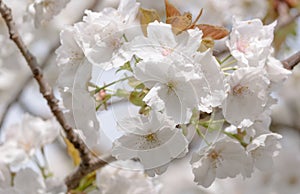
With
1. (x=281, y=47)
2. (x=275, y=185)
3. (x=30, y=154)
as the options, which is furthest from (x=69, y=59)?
(x=275, y=185)

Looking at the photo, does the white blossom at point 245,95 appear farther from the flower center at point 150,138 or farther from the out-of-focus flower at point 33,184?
the out-of-focus flower at point 33,184

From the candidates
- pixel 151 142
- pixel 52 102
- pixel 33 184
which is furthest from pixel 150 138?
pixel 33 184

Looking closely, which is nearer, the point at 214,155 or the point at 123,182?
the point at 214,155

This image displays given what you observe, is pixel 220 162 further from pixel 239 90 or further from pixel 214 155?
pixel 239 90

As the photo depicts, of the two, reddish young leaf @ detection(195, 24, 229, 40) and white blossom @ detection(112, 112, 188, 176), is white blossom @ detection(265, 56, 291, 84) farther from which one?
white blossom @ detection(112, 112, 188, 176)

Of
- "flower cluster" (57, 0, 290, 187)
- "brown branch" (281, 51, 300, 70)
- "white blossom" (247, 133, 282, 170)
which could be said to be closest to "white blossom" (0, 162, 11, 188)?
"flower cluster" (57, 0, 290, 187)

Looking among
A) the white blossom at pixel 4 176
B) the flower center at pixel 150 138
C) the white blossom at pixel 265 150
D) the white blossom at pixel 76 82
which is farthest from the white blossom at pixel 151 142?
the white blossom at pixel 4 176
